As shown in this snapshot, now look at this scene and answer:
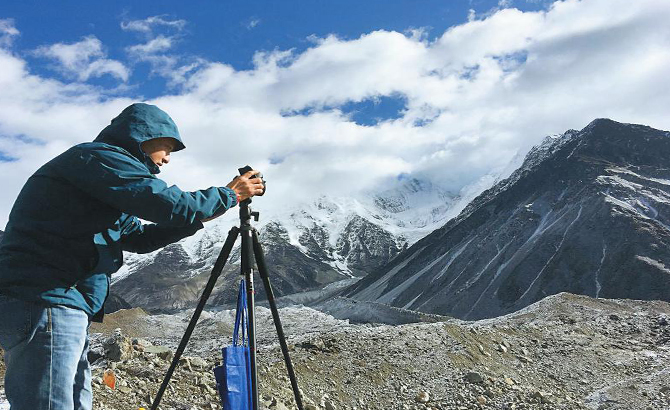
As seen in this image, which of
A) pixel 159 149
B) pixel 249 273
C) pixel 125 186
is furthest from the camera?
pixel 249 273

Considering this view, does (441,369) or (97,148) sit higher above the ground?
(97,148)

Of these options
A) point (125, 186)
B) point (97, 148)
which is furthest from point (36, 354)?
point (97, 148)

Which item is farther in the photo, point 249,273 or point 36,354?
point 249,273

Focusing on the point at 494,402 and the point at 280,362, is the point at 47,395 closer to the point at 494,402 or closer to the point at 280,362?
the point at 280,362

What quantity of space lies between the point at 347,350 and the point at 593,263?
61.6 metres

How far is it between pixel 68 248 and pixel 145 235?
0.63m

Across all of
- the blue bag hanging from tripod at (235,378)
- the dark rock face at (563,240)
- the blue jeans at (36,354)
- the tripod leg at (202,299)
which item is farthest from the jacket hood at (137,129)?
the dark rock face at (563,240)

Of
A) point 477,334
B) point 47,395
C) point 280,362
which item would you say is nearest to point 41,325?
point 47,395

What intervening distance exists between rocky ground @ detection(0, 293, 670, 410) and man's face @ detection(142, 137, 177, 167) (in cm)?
394

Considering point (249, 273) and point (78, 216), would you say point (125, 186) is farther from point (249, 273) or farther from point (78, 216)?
point (249, 273)

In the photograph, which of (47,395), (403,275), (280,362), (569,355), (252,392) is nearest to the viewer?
(47,395)

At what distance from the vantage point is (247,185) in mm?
3025

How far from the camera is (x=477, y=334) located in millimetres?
11875

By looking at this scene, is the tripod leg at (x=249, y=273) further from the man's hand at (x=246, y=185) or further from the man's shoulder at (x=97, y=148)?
the man's shoulder at (x=97, y=148)
